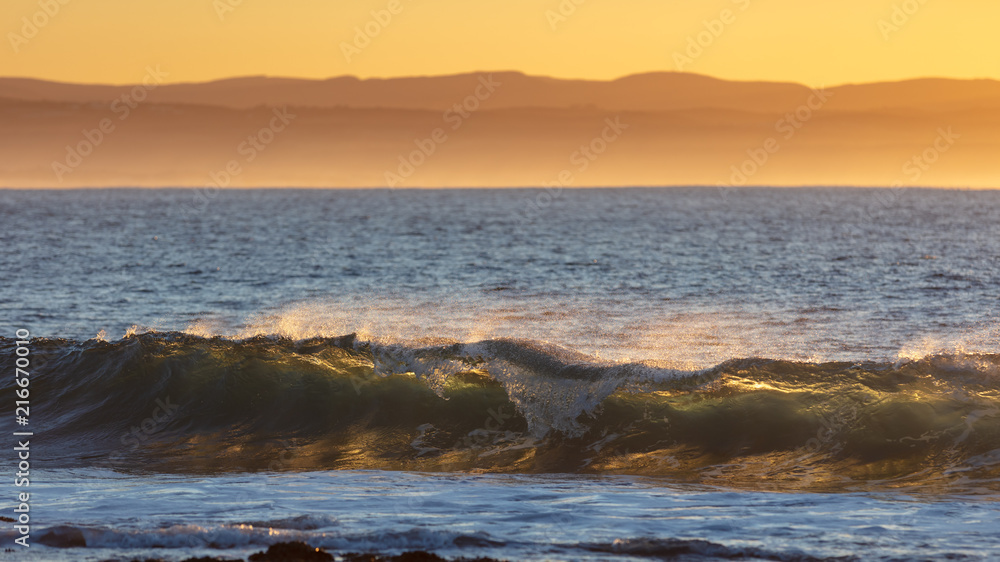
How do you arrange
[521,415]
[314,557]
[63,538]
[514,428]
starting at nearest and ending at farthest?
[314,557] → [63,538] → [514,428] → [521,415]

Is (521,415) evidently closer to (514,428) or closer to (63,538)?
(514,428)

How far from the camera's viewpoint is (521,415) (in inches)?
585

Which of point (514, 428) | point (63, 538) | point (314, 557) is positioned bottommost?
point (314, 557)

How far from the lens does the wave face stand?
12.9 metres

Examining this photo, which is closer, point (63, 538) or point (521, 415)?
point (63, 538)

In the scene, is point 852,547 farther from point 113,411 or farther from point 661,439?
point 113,411

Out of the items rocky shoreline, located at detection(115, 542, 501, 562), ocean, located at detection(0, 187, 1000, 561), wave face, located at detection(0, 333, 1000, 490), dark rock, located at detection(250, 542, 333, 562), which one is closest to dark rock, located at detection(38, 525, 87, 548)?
ocean, located at detection(0, 187, 1000, 561)

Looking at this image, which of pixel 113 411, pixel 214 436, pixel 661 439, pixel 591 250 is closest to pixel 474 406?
pixel 661 439

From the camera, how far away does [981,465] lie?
12.1 m

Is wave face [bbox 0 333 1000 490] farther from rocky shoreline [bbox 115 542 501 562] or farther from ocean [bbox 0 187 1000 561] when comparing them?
rocky shoreline [bbox 115 542 501 562]

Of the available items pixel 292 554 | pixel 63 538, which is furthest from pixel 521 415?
pixel 63 538

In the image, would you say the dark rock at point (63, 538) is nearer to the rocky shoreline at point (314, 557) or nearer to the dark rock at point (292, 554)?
the rocky shoreline at point (314, 557)

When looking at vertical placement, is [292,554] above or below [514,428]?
below

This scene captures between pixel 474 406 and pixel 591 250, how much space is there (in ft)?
136
